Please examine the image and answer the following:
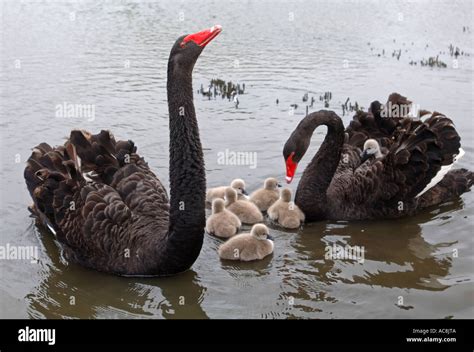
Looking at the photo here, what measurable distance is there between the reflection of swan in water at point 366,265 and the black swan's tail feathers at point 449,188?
7.3 inches

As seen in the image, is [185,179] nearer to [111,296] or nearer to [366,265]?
[111,296]

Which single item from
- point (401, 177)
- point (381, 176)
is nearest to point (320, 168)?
point (381, 176)

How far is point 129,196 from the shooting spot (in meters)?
5.48

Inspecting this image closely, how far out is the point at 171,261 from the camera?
5.05 meters

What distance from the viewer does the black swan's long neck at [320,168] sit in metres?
6.40

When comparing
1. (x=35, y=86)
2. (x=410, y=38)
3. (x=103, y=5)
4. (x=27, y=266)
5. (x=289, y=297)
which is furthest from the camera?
(x=103, y=5)

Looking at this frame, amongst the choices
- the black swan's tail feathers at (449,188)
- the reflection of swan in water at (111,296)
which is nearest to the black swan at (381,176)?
the black swan's tail feathers at (449,188)

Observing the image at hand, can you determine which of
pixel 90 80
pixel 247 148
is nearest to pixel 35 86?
pixel 90 80

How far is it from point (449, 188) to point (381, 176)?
915mm

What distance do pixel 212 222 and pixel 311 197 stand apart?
1.11 m

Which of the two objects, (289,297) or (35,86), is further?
(35,86)

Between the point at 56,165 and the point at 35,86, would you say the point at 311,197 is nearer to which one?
the point at 56,165

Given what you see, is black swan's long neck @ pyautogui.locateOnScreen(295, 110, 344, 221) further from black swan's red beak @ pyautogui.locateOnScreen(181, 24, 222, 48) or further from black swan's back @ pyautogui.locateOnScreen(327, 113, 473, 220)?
black swan's red beak @ pyautogui.locateOnScreen(181, 24, 222, 48)

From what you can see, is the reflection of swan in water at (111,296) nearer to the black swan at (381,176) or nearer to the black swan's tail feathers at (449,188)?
the black swan at (381,176)
